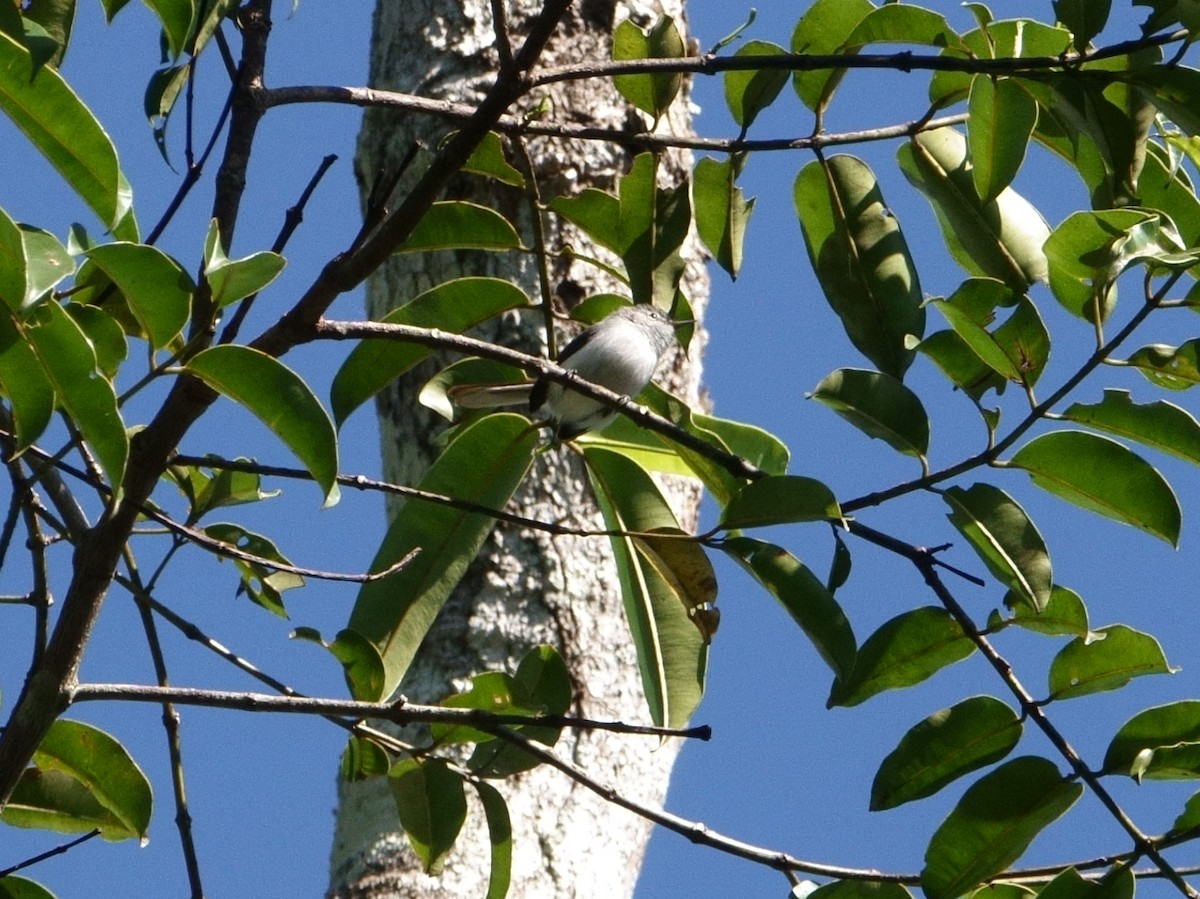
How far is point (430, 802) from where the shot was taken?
77.6 inches

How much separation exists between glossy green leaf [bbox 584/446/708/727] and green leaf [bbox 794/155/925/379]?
39 centimetres

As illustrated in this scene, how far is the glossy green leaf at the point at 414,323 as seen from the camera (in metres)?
1.99

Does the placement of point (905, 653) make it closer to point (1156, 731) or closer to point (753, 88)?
point (1156, 731)

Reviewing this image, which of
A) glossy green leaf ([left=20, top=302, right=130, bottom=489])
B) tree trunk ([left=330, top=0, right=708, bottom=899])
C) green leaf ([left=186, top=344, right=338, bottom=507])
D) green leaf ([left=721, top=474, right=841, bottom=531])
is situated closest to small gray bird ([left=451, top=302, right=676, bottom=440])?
tree trunk ([left=330, top=0, right=708, bottom=899])

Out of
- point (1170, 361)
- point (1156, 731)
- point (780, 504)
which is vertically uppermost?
point (1170, 361)

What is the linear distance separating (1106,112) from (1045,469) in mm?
448

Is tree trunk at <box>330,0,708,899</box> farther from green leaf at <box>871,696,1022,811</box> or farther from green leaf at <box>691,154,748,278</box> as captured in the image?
green leaf at <box>871,696,1022,811</box>

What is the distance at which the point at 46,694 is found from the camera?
1614mm

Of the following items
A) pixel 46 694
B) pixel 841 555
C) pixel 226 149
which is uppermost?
pixel 226 149

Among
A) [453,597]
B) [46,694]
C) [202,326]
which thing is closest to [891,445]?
[202,326]

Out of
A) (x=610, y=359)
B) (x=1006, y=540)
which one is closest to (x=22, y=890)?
(x=1006, y=540)

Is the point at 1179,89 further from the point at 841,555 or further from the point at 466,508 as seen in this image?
the point at 466,508

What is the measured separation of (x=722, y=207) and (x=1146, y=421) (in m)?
0.74

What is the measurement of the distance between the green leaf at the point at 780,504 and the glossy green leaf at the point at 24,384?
2.64 feet
